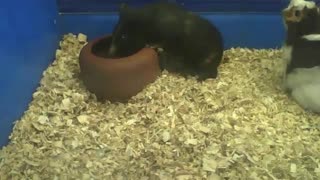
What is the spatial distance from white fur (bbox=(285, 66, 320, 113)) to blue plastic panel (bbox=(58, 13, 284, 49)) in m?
0.47

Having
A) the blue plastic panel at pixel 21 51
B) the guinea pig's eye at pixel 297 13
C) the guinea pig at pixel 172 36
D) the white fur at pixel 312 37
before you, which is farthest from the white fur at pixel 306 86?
the blue plastic panel at pixel 21 51

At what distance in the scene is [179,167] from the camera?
1854 mm

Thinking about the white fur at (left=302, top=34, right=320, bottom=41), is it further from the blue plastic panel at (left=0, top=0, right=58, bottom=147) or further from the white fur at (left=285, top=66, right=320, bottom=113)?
the blue plastic panel at (left=0, top=0, right=58, bottom=147)

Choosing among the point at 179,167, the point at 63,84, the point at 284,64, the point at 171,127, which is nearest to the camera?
the point at 179,167

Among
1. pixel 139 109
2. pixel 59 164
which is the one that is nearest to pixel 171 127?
pixel 139 109

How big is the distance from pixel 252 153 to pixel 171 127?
1.11ft

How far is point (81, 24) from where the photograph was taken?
8.68ft

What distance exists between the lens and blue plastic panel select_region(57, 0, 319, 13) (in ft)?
8.18

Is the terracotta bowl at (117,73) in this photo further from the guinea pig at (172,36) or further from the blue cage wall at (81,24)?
the blue cage wall at (81,24)

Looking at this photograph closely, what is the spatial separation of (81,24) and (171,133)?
2.99 feet

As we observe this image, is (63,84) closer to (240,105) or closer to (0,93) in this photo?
(0,93)

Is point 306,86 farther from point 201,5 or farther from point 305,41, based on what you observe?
point 201,5

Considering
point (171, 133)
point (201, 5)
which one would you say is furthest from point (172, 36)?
point (171, 133)

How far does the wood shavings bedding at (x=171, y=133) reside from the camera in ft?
6.08
